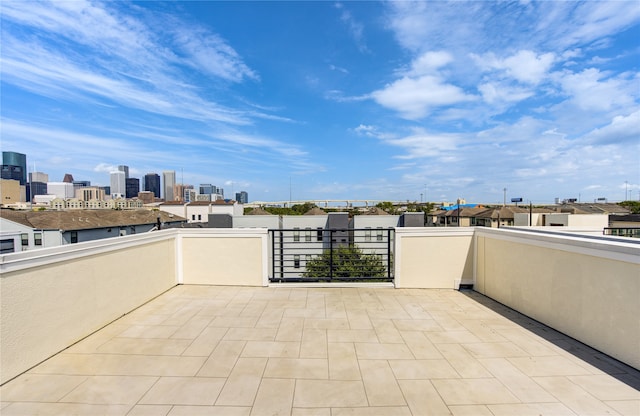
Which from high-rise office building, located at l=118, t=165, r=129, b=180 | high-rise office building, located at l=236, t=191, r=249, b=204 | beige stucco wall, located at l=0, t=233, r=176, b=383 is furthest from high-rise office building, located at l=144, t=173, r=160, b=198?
beige stucco wall, located at l=0, t=233, r=176, b=383

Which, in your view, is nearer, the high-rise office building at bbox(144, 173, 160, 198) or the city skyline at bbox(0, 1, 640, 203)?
the city skyline at bbox(0, 1, 640, 203)

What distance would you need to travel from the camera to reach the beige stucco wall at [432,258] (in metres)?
5.04

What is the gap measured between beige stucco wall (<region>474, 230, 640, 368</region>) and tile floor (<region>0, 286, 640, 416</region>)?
7.3 inches

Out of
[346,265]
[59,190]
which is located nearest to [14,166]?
[346,265]

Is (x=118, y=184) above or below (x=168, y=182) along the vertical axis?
below

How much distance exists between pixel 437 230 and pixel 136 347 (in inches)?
191

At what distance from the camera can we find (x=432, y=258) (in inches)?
199

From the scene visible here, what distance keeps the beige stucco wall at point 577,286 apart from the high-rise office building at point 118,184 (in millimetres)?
104237

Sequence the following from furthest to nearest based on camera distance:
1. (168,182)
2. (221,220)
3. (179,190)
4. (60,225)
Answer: (168,182) < (179,190) < (221,220) < (60,225)

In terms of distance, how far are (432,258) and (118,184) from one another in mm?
109685

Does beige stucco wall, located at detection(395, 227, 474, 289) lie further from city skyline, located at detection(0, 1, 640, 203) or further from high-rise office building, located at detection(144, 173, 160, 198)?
high-rise office building, located at detection(144, 173, 160, 198)

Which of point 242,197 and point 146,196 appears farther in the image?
point 242,197

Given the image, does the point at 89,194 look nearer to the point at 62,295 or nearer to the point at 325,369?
the point at 62,295

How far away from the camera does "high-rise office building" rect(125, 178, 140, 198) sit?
317 feet
